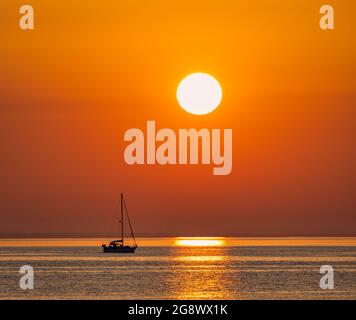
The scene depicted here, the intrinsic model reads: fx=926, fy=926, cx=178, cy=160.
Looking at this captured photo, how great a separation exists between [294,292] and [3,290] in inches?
1358

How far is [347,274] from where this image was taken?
147875 mm

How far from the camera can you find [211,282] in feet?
407
